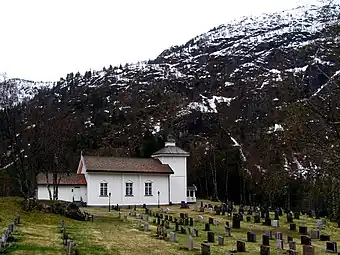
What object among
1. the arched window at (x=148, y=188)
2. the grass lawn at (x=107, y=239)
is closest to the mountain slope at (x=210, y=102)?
the grass lawn at (x=107, y=239)

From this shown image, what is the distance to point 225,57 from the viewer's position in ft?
641

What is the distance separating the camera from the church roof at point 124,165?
49281mm

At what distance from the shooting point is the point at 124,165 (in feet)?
168

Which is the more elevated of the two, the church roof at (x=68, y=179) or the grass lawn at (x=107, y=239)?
the church roof at (x=68, y=179)

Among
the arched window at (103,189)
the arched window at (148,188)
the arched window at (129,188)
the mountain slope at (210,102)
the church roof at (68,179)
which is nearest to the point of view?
the mountain slope at (210,102)

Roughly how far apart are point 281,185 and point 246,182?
11.8m

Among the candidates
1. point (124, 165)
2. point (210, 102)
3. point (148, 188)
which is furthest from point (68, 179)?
point (210, 102)

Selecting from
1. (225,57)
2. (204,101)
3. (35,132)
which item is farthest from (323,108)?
(225,57)

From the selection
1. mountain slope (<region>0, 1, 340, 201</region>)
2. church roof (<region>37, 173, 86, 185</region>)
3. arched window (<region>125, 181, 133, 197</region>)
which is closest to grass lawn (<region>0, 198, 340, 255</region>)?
mountain slope (<region>0, 1, 340, 201</region>)

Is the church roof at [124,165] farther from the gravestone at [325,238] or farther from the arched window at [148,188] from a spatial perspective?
the gravestone at [325,238]

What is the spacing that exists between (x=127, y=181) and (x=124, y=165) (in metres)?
1.81

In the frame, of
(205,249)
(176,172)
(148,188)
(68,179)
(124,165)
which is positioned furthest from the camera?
(176,172)

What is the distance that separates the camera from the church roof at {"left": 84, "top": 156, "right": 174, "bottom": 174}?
162 feet

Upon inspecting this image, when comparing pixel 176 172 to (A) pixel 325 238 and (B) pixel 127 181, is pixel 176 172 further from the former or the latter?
(A) pixel 325 238
